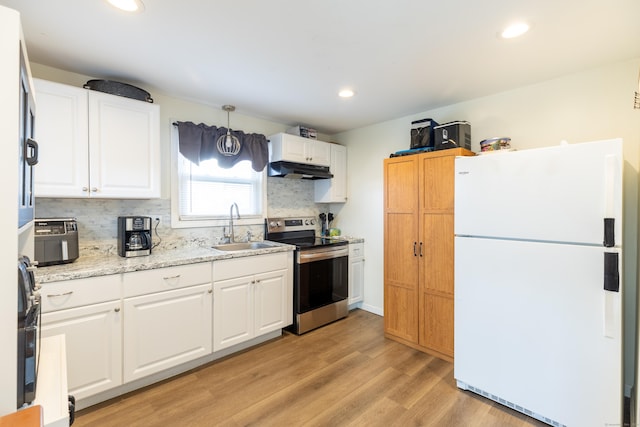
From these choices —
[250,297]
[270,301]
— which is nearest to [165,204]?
[250,297]

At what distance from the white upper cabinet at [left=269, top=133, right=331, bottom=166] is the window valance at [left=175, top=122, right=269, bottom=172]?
10 cm

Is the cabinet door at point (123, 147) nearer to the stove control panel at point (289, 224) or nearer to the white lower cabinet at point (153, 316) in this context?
the white lower cabinet at point (153, 316)

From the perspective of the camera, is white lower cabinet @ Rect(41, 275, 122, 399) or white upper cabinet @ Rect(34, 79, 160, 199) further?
white upper cabinet @ Rect(34, 79, 160, 199)

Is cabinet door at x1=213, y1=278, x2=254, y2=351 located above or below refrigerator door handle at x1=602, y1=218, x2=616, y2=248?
below

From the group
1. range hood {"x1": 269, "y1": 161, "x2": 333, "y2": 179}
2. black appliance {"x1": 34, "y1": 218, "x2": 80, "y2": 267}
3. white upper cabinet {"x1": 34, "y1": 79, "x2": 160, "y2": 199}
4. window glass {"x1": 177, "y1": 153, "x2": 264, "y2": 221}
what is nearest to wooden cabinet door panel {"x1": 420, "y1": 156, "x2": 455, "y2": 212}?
range hood {"x1": 269, "y1": 161, "x2": 333, "y2": 179}

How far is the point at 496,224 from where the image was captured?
2.07 meters

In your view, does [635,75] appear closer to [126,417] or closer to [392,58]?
[392,58]

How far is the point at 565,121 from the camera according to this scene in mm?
2402

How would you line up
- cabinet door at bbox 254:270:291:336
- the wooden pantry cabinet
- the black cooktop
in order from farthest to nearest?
the black cooktop → cabinet door at bbox 254:270:291:336 → the wooden pantry cabinet

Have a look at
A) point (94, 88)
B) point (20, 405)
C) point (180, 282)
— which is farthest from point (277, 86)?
point (20, 405)

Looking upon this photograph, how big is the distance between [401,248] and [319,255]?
89 cm

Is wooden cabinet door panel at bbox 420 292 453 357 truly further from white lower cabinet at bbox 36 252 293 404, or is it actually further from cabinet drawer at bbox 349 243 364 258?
white lower cabinet at bbox 36 252 293 404

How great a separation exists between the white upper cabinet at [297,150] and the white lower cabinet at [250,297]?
1.12 m

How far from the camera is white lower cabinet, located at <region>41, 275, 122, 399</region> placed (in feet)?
5.88
